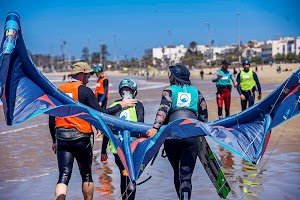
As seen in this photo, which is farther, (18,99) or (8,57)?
(18,99)

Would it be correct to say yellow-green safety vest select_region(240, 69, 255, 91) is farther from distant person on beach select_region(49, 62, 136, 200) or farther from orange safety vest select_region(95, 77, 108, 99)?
distant person on beach select_region(49, 62, 136, 200)

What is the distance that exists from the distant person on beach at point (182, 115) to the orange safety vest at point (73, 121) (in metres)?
0.71

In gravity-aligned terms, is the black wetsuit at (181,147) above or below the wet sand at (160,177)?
above

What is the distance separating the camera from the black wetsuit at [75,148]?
18.1 feet

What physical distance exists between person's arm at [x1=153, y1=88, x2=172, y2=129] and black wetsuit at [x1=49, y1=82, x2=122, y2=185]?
671 mm

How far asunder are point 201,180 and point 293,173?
1438 mm

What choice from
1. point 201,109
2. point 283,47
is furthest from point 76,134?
point 283,47

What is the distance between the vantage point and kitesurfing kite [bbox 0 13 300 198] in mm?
5137

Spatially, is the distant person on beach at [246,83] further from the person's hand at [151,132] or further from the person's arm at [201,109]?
the person's hand at [151,132]

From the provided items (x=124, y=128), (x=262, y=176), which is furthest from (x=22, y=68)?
(x=262, y=176)

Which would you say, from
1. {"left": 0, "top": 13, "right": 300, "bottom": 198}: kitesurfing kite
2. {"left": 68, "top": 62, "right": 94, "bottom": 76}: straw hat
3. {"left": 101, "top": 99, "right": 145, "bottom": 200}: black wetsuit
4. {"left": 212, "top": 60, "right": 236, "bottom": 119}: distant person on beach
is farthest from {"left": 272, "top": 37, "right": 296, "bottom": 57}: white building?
{"left": 68, "top": 62, "right": 94, "bottom": 76}: straw hat

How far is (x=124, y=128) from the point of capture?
5.73 meters

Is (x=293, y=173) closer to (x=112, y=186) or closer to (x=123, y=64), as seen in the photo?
(x=112, y=186)

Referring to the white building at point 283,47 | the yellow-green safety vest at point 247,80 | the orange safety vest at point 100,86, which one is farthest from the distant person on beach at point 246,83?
the white building at point 283,47
